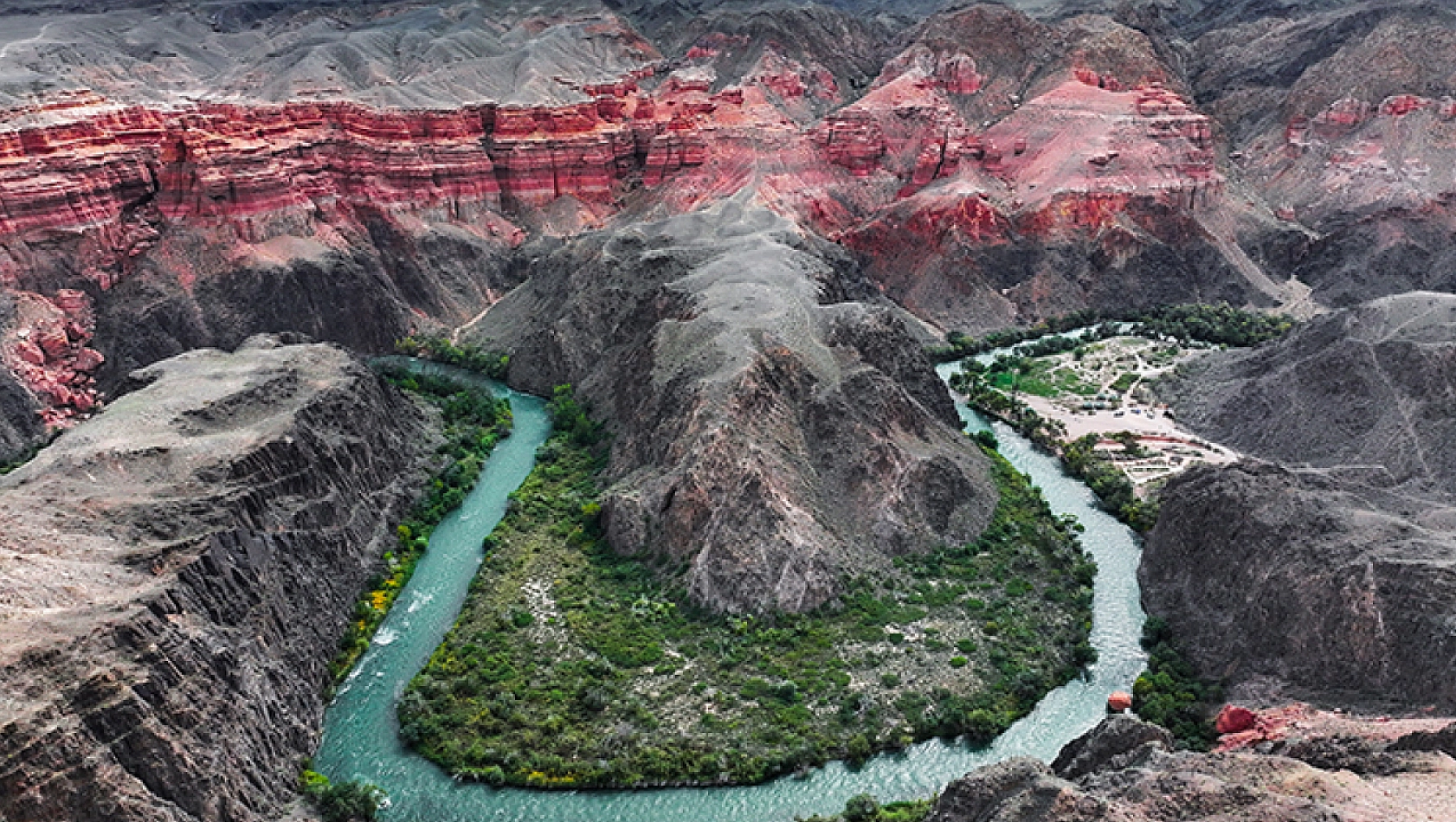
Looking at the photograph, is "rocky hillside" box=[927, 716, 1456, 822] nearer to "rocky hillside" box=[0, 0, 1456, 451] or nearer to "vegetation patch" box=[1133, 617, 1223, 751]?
"vegetation patch" box=[1133, 617, 1223, 751]

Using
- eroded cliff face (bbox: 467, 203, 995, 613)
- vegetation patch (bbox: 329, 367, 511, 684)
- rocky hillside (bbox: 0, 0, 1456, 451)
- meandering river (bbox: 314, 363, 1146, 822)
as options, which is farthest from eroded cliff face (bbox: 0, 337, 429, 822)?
rocky hillside (bbox: 0, 0, 1456, 451)

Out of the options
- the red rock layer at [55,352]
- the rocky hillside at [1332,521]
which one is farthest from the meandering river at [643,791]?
the red rock layer at [55,352]

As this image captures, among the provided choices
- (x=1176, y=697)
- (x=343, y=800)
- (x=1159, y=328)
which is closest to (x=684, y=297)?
(x=1176, y=697)

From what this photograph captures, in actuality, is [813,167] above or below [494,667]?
above

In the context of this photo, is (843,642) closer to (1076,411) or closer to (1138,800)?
(1138,800)

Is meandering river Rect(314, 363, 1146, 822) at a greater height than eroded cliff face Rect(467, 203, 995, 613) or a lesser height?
lesser

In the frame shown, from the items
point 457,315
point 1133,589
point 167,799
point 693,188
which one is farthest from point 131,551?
point 693,188

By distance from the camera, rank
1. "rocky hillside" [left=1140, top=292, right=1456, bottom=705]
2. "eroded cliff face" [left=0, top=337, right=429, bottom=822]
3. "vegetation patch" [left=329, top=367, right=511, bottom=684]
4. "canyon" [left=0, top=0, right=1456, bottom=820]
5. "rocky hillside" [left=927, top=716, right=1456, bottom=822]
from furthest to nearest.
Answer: "vegetation patch" [left=329, top=367, right=511, bottom=684] → "canyon" [left=0, top=0, right=1456, bottom=820] → "rocky hillside" [left=1140, top=292, right=1456, bottom=705] → "eroded cliff face" [left=0, top=337, right=429, bottom=822] → "rocky hillside" [left=927, top=716, right=1456, bottom=822]
